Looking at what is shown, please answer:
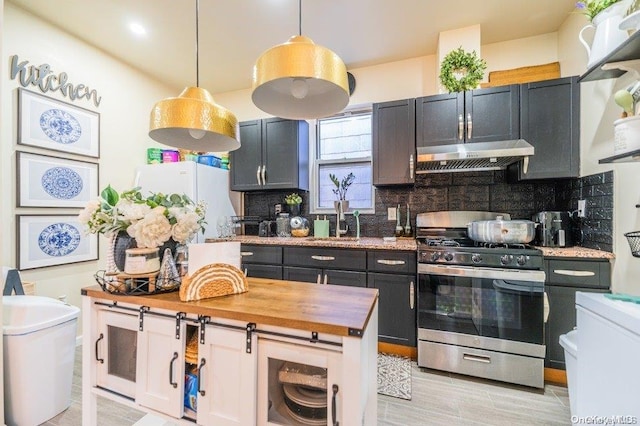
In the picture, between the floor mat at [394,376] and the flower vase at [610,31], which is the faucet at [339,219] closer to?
the floor mat at [394,376]

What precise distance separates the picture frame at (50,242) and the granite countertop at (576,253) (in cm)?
354

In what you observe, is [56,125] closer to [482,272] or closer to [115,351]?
[115,351]

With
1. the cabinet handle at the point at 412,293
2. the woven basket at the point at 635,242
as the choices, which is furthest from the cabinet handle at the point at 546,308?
the cabinet handle at the point at 412,293

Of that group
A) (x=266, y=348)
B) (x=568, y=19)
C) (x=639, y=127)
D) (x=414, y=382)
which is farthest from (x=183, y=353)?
(x=568, y=19)

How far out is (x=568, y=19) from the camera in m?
2.32

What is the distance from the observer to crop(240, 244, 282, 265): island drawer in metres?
2.71

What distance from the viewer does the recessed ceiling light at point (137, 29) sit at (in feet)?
8.09

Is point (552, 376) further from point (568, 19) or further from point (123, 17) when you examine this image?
point (123, 17)

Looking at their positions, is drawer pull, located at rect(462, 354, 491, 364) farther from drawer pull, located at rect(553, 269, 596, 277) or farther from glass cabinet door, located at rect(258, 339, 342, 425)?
glass cabinet door, located at rect(258, 339, 342, 425)

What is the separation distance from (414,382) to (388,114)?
2349 millimetres

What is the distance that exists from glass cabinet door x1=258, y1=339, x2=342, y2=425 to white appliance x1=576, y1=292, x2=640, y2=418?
955 mm

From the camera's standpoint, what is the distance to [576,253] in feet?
6.17

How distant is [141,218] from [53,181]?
6.88ft

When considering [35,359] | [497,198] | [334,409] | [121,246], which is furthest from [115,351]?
[497,198]
